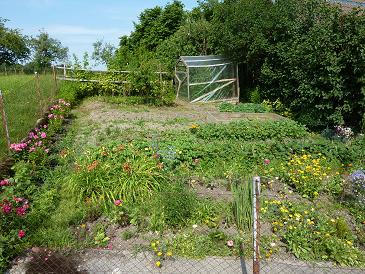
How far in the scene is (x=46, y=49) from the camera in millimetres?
53906

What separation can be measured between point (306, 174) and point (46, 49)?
55.9 metres

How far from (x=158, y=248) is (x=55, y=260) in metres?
1.19

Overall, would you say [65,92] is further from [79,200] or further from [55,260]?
[55,260]

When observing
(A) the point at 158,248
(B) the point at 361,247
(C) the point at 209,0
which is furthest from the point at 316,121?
(C) the point at 209,0

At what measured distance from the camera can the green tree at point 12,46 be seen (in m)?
43.9

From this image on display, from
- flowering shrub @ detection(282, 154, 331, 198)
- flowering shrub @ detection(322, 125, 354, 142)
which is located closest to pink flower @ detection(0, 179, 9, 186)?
flowering shrub @ detection(282, 154, 331, 198)

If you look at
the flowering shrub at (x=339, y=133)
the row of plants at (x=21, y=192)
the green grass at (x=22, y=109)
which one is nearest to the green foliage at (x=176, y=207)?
the row of plants at (x=21, y=192)

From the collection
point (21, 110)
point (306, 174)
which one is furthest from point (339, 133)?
point (21, 110)

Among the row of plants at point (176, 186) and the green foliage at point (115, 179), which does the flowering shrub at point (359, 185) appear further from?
the green foliage at point (115, 179)

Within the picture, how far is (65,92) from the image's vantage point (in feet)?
41.0

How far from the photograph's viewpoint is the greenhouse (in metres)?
14.3

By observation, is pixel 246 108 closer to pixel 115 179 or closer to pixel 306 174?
pixel 306 174

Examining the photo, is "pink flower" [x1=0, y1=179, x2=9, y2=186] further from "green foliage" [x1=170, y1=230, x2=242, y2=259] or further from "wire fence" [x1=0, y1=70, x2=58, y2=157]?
"green foliage" [x1=170, y1=230, x2=242, y2=259]

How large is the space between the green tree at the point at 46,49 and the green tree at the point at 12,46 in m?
2.29
